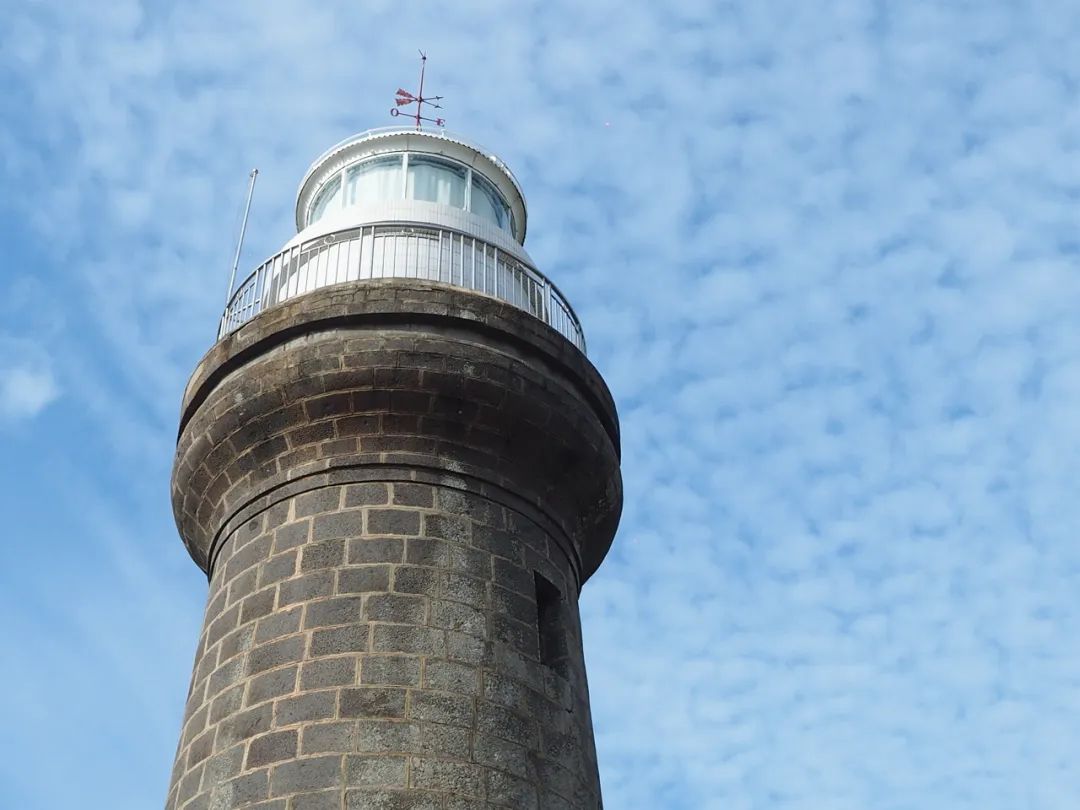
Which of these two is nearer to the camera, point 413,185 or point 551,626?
point 551,626

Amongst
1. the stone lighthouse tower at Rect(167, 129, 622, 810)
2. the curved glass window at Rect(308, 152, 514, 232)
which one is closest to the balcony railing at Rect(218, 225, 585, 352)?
the stone lighthouse tower at Rect(167, 129, 622, 810)

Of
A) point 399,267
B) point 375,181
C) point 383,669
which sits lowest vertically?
point 383,669

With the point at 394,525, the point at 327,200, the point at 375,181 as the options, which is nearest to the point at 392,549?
the point at 394,525

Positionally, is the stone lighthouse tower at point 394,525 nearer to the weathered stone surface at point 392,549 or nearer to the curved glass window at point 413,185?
the weathered stone surface at point 392,549

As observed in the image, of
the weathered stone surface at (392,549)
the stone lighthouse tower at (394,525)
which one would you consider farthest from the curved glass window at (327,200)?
the weathered stone surface at (392,549)

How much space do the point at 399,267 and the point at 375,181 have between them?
5.54 ft

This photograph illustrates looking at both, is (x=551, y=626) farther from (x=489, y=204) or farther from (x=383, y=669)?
(x=489, y=204)

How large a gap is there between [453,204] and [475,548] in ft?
11.8

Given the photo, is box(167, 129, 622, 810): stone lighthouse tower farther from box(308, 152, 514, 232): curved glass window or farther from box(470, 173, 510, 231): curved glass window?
box(470, 173, 510, 231): curved glass window

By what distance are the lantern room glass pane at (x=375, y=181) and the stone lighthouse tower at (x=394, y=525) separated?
78 cm

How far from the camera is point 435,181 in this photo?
32.1ft

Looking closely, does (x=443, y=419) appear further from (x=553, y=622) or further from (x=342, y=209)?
(x=342, y=209)

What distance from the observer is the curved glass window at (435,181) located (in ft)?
31.8

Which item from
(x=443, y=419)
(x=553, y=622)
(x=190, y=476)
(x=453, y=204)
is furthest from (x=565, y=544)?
(x=453, y=204)
